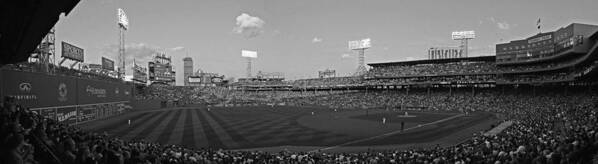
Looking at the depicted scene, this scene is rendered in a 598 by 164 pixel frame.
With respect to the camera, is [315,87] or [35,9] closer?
[35,9]

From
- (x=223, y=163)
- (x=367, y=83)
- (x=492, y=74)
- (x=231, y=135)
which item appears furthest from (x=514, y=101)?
(x=223, y=163)

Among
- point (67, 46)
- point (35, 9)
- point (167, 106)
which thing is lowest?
point (167, 106)

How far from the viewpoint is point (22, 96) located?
28422mm

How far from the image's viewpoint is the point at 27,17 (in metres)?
8.85

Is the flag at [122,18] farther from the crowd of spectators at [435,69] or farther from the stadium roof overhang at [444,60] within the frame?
the stadium roof overhang at [444,60]

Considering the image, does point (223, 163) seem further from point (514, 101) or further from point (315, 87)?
point (315, 87)

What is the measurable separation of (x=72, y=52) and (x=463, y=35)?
262 feet

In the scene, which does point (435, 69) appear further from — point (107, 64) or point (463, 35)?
point (107, 64)

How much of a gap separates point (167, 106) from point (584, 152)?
8015cm

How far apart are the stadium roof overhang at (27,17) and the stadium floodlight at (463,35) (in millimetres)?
89600

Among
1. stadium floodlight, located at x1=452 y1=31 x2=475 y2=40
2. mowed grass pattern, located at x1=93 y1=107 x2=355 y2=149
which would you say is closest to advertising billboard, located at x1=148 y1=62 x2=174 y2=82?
mowed grass pattern, located at x1=93 y1=107 x2=355 y2=149

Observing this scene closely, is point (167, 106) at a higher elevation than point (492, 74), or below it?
below

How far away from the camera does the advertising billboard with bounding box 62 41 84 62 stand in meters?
40.2

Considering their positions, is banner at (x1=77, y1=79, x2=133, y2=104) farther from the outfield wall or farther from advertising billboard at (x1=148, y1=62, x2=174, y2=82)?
advertising billboard at (x1=148, y1=62, x2=174, y2=82)
